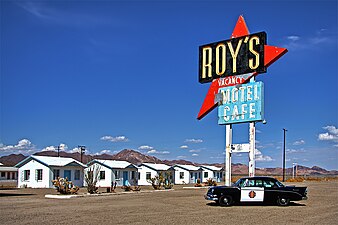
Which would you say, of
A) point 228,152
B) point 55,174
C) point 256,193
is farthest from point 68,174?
point 256,193

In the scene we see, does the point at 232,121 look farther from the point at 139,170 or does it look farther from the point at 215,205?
the point at 139,170

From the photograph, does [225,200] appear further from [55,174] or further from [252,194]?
Answer: [55,174]

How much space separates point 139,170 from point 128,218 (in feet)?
151

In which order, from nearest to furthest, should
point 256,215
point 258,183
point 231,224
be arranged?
1. point 231,224
2. point 256,215
3. point 258,183

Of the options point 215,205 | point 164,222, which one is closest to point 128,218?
point 164,222

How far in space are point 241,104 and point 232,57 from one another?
2.66 meters

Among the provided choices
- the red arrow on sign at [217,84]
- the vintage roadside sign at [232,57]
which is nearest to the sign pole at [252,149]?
the red arrow on sign at [217,84]

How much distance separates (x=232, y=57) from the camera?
25.2m

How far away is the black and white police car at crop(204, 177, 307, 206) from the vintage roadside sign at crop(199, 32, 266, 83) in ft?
18.9

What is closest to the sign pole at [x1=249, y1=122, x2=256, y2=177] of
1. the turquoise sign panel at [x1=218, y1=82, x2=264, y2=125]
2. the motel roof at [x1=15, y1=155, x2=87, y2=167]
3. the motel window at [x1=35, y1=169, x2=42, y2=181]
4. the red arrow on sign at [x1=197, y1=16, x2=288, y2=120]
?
the turquoise sign panel at [x1=218, y1=82, x2=264, y2=125]

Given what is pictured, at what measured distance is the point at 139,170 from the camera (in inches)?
2462

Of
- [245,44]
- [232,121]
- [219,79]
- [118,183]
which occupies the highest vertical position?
[245,44]

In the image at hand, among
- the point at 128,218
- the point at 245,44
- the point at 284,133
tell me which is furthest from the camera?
the point at 284,133

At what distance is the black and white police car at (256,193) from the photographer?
71.2 ft
